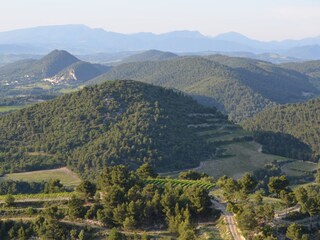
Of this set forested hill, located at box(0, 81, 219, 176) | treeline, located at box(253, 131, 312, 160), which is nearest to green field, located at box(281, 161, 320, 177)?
treeline, located at box(253, 131, 312, 160)

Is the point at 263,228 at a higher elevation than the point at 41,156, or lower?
higher

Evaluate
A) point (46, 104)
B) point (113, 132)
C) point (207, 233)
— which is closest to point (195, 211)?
point (207, 233)

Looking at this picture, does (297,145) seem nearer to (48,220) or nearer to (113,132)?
(113,132)

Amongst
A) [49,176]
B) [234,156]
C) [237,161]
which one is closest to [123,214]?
[49,176]

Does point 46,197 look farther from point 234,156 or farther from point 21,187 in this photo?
point 234,156

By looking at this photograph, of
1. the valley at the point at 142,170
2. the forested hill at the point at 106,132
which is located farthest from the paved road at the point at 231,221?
the forested hill at the point at 106,132

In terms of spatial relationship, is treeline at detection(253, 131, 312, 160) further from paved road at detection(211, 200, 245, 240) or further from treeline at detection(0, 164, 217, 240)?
treeline at detection(0, 164, 217, 240)

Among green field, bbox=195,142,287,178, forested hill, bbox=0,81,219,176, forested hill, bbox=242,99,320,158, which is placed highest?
forested hill, bbox=0,81,219,176
